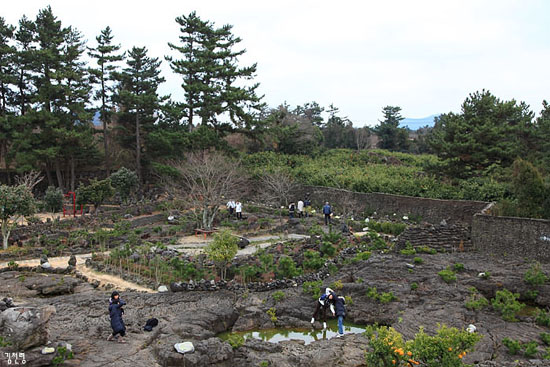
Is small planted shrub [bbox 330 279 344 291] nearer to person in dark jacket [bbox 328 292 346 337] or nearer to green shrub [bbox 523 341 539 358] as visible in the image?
person in dark jacket [bbox 328 292 346 337]

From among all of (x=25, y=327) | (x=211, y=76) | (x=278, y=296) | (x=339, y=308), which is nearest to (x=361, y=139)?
(x=211, y=76)

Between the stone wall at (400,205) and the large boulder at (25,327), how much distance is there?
58.0 ft

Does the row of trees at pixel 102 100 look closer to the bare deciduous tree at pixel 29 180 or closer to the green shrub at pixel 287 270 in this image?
the bare deciduous tree at pixel 29 180

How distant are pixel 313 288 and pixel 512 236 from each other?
8.80 metres

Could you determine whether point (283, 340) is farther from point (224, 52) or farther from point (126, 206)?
point (224, 52)

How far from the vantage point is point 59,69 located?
32500 millimetres

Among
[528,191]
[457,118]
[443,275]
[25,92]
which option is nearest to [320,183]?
[457,118]

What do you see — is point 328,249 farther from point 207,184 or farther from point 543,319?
point 207,184

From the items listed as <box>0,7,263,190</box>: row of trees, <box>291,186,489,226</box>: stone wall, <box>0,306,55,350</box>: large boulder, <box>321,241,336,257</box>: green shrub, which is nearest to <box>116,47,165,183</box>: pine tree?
<box>0,7,263,190</box>: row of trees

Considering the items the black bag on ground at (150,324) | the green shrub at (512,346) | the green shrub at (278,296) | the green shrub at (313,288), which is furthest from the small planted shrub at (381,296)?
→ the black bag on ground at (150,324)

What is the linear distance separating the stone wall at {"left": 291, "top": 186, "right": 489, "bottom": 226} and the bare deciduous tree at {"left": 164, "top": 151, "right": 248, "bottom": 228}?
241 inches

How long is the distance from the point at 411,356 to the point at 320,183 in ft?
80.9

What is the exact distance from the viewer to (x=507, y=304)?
1227 centimetres

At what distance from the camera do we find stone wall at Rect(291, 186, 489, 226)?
73.6 feet
